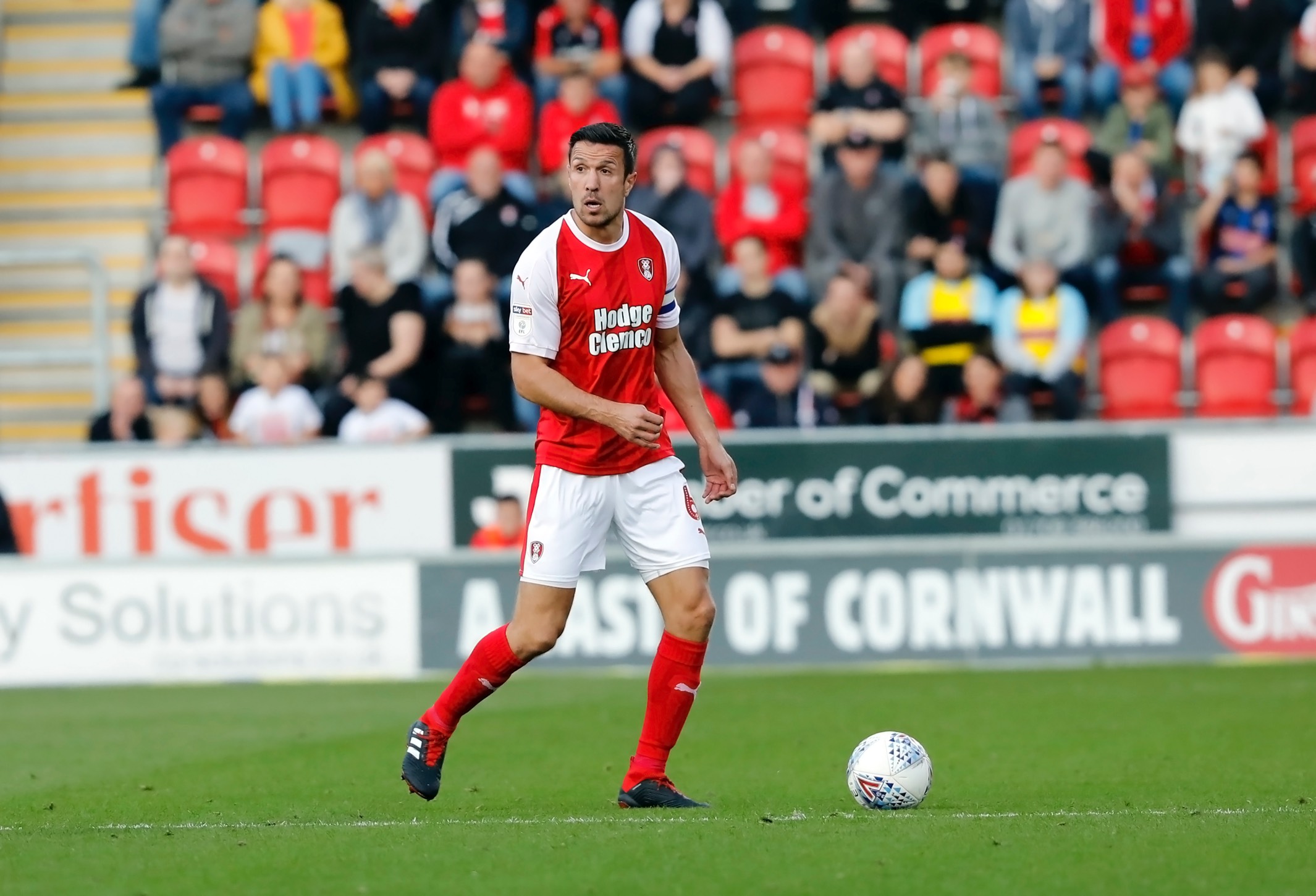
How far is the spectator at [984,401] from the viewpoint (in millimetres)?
15133

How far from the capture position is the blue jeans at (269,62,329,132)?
17.9 meters

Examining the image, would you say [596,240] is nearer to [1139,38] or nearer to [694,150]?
[694,150]

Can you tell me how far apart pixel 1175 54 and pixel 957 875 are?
1362 centimetres

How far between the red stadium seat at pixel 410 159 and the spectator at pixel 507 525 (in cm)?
405

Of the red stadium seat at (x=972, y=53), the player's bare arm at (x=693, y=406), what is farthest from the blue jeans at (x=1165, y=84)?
the player's bare arm at (x=693, y=406)

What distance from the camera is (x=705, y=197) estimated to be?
16.3m

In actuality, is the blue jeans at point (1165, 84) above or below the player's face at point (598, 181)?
above

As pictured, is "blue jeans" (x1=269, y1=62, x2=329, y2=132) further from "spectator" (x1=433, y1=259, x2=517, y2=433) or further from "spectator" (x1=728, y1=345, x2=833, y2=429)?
"spectator" (x1=728, y1=345, x2=833, y2=429)

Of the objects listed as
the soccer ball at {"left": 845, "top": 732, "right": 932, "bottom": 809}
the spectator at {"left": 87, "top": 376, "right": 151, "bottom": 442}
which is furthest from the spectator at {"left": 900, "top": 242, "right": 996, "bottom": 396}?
the soccer ball at {"left": 845, "top": 732, "right": 932, "bottom": 809}

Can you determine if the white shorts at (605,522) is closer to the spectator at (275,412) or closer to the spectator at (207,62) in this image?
the spectator at (275,412)

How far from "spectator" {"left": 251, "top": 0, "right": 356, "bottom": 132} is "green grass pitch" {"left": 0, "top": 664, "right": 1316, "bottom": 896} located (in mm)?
6639

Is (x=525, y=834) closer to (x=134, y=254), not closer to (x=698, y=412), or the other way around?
(x=698, y=412)

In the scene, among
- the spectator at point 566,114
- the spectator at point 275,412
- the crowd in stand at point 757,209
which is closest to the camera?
the spectator at point 275,412

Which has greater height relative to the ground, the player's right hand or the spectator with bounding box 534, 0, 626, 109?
the spectator with bounding box 534, 0, 626, 109
